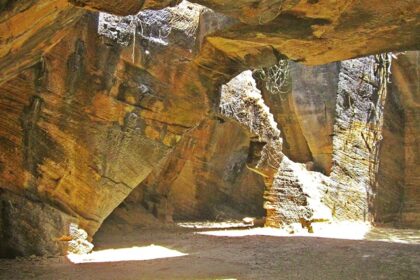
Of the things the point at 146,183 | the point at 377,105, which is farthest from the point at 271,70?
the point at 146,183

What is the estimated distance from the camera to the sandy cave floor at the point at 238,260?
512 centimetres

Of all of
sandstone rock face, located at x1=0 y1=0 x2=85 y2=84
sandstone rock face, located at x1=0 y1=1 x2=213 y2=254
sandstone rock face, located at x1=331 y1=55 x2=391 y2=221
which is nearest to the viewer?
sandstone rock face, located at x1=0 y1=0 x2=85 y2=84

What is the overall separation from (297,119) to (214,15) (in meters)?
6.84

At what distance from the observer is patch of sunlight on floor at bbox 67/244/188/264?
20.7 ft

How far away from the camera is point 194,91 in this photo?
7.80 meters

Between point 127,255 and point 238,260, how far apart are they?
183 cm

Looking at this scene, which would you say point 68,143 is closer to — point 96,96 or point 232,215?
point 96,96

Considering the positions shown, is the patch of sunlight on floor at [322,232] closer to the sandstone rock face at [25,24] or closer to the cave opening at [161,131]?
the cave opening at [161,131]

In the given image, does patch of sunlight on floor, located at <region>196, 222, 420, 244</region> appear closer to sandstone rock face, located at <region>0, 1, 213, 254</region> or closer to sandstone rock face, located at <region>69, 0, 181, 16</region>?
sandstone rock face, located at <region>0, 1, 213, 254</region>

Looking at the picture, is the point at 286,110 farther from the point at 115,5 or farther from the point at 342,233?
the point at 115,5

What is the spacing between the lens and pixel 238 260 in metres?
6.14

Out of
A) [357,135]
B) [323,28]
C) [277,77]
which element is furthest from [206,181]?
[323,28]

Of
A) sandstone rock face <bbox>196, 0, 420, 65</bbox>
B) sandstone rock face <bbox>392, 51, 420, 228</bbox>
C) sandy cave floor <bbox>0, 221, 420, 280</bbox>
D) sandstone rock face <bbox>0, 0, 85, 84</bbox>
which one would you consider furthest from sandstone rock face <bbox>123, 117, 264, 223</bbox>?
sandstone rock face <bbox>0, 0, 85, 84</bbox>

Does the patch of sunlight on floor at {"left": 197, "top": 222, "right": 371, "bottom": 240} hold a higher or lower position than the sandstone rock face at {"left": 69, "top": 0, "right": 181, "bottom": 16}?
lower
